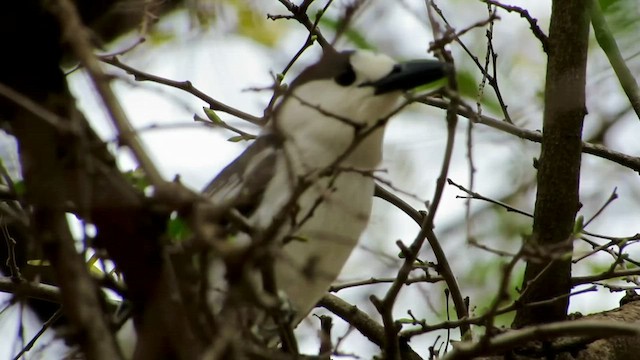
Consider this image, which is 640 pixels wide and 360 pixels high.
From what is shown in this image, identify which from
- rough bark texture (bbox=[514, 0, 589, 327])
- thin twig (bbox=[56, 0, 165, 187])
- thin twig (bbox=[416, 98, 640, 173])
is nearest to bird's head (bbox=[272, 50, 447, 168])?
thin twig (bbox=[416, 98, 640, 173])

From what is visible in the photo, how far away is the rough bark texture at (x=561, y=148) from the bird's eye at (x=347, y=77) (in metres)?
Answer: 0.69

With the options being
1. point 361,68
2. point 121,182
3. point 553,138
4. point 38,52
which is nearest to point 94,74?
point 121,182

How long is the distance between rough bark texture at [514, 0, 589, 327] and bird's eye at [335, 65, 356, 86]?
69 centimetres

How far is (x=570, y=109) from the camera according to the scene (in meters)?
3.54

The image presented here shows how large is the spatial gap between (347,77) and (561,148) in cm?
79

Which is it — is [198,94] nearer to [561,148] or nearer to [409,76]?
[409,76]

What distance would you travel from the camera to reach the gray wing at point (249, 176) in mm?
3170

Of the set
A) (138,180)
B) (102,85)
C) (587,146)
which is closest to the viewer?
(102,85)

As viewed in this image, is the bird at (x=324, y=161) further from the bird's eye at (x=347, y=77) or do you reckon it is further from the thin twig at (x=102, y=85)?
the thin twig at (x=102, y=85)

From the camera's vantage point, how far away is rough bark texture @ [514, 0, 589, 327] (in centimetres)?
354

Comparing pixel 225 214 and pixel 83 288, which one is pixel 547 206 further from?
pixel 83 288

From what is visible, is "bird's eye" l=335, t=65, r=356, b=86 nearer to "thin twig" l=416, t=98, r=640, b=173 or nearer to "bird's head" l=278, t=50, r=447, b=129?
"bird's head" l=278, t=50, r=447, b=129

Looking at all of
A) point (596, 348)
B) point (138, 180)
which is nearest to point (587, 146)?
point (596, 348)

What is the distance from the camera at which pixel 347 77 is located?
3.56m
